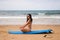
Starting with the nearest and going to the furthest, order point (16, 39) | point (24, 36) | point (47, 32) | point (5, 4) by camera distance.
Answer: point (16, 39), point (24, 36), point (47, 32), point (5, 4)

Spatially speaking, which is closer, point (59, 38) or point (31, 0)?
point (59, 38)

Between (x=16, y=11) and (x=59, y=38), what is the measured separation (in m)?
8.61

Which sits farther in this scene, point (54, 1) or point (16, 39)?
point (54, 1)

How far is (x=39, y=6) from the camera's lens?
41.8 ft

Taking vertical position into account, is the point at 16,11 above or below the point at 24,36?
below

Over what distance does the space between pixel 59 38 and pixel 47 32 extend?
607mm

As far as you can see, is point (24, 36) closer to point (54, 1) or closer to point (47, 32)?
point (47, 32)

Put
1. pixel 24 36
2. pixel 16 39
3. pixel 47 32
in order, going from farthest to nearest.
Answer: pixel 47 32 < pixel 24 36 < pixel 16 39

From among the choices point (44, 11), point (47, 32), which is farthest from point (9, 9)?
point (47, 32)

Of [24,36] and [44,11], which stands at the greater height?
[24,36]

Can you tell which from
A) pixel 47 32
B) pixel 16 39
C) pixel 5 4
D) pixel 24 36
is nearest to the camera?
pixel 16 39

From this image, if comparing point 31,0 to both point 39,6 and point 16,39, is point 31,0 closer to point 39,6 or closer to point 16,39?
point 39,6

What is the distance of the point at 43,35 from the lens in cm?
462

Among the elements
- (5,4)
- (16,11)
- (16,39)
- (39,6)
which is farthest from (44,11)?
(16,39)
